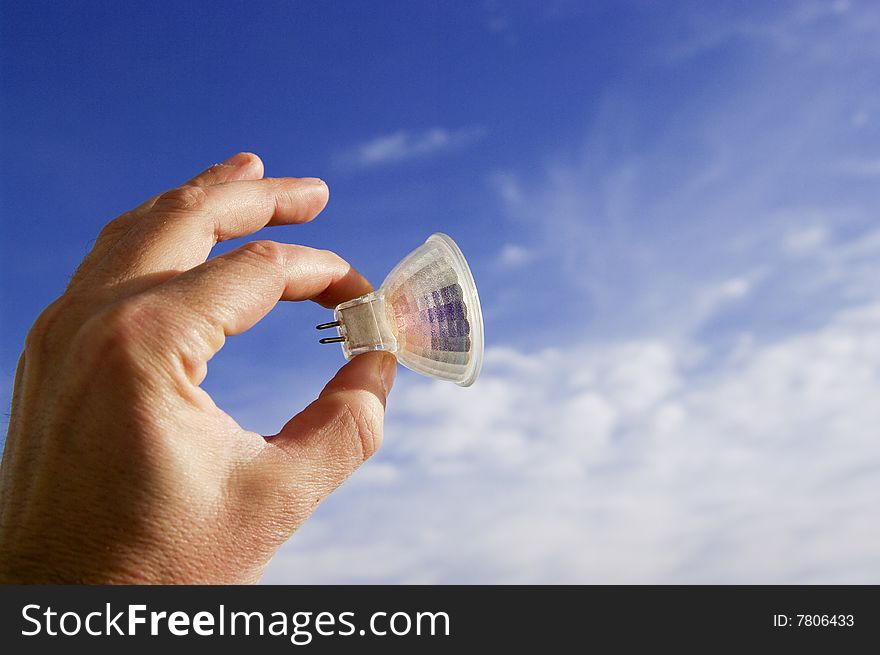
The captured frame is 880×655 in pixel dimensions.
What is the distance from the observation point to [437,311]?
3896mm

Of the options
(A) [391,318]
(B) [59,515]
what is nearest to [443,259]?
(A) [391,318]

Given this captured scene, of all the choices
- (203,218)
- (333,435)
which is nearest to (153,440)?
(333,435)

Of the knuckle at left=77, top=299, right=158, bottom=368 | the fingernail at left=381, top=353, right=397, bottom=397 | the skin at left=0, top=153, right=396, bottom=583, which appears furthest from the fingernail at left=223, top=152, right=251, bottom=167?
the knuckle at left=77, top=299, right=158, bottom=368

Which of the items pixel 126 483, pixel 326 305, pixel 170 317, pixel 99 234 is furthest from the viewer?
pixel 326 305

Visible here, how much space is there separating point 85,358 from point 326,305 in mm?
1406

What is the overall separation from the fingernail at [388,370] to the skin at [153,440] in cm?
44

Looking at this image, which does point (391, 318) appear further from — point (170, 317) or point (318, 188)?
point (170, 317)

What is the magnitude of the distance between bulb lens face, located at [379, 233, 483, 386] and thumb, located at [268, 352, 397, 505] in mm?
509

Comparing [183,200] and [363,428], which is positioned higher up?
[183,200]

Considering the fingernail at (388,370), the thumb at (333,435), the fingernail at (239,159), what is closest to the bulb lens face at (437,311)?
the fingernail at (388,370)

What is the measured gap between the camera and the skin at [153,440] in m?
2.54

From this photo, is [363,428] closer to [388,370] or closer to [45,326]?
[388,370]

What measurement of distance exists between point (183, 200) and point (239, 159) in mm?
711

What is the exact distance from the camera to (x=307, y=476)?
294cm
